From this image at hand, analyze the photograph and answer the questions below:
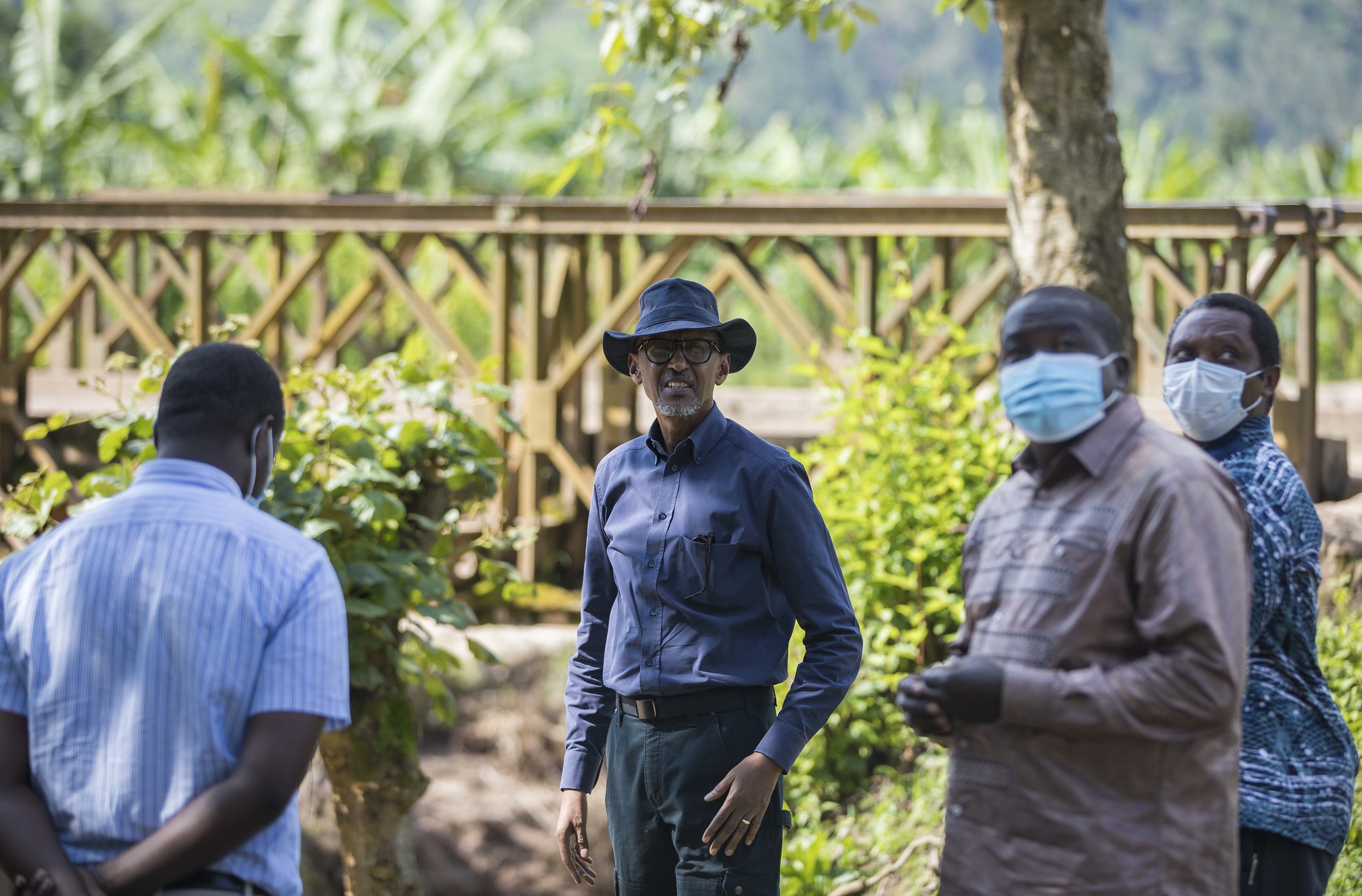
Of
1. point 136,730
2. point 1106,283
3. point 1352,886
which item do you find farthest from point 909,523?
point 136,730

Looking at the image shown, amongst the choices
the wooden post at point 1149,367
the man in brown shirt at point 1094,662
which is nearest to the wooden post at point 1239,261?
the wooden post at point 1149,367

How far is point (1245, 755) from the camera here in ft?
8.43

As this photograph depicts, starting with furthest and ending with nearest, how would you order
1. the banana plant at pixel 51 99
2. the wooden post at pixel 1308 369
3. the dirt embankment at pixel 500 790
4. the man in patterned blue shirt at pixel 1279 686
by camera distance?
1. the banana plant at pixel 51 99
2. the dirt embankment at pixel 500 790
3. the wooden post at pixel 1308 369
4. the man in patterned blue shirt at pixel 1279 686

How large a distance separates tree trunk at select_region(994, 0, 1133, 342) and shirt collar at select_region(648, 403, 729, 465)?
1721 millimetres

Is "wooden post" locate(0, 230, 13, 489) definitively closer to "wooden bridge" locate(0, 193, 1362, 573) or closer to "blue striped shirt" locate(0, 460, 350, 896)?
"wooden bridge" locate(0, 193, 1362, 573)

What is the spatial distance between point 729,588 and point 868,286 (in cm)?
358

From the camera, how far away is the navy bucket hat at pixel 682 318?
10.1ft

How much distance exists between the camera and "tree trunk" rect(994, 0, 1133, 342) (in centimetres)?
432

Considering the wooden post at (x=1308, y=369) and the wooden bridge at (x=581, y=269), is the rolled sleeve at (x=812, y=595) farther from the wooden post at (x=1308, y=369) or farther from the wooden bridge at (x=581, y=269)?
the wooden post at (x=1308, y=369)

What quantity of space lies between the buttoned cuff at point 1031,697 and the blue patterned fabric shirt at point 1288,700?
708 millimetres

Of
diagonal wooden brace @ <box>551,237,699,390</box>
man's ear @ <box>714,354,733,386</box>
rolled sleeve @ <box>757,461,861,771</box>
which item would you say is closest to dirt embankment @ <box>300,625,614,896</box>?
diagonal wooden brace @ <box>551,237,699,390</box>

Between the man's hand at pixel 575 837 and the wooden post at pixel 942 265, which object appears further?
the wooden post at pixel 942 265

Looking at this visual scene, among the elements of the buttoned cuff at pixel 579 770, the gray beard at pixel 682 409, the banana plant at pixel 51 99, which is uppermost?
the banana plant at pixel 51 99

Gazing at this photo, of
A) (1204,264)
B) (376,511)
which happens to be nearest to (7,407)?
(376,511)
